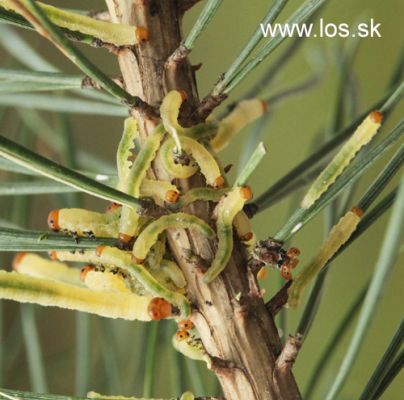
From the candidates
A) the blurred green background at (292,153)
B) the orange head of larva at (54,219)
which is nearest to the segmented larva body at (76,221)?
the orange head of larva at (54,219)

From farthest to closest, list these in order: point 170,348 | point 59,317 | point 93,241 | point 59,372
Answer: point 59,317 < point 59,372 < point 170,348 < point 93,241

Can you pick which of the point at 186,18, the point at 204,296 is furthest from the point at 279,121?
the point at 204,296

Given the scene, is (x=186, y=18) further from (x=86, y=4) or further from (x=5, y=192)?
(x=5, y=192)

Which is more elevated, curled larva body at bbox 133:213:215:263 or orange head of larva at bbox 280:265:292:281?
curled larva body at bbox 133:213:215:263

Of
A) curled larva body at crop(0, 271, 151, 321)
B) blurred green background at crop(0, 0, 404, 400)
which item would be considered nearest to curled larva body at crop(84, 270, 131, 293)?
curled larva body at crop(0, 271, 151, 321)

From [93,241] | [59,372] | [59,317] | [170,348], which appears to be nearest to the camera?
[93,241]

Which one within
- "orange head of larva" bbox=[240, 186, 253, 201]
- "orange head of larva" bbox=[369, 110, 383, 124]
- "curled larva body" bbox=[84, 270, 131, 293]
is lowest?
"curled larva body" bbox=[84, 270, 131, 293]

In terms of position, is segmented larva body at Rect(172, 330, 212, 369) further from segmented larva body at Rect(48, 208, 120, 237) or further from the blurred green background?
the blurred green background

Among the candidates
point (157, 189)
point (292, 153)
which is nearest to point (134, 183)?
point (157, 189)
